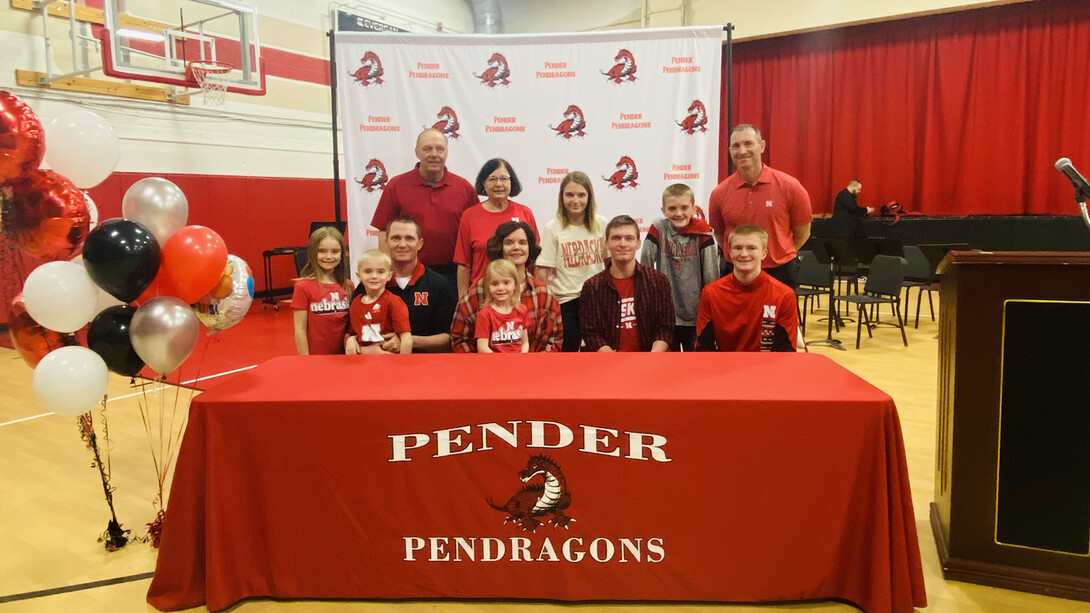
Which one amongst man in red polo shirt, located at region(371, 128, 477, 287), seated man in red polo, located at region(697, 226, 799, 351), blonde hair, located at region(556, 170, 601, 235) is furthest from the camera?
man in red polo shirt, located at region(371, 128, 477, 287)

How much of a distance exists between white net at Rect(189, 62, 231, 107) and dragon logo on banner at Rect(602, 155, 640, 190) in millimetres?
5072

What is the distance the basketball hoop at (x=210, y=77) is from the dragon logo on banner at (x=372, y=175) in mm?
3806

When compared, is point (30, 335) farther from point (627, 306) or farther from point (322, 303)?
point (627, 306)

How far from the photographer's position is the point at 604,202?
16.0 ft

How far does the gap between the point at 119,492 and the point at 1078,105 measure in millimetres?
11892

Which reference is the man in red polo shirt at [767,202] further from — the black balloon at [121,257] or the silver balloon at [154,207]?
the black balloon at [121,257]

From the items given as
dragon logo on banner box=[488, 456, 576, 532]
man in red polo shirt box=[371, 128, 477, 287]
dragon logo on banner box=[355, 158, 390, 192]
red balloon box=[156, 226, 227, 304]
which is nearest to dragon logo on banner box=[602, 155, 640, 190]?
man in red polo shirt box=[371, 128, 477, 287]

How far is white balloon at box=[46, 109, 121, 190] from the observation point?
7.95 feet

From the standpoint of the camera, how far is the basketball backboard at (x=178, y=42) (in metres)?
7.19

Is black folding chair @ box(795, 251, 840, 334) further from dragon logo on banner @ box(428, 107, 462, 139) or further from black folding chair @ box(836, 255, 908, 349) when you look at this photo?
dragon logo on banner @ box(428, 107, 462, 139)

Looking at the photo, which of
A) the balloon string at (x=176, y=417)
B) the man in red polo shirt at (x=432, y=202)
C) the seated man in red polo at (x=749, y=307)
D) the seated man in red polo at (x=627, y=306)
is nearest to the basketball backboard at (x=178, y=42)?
the balloon string at (x=176, y=417)

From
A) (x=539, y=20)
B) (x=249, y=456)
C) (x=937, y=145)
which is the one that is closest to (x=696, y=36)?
(x=249, y=456)

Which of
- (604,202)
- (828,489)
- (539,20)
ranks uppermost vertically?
(539,20)

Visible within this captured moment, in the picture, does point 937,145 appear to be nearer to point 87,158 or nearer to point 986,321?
point 986,321
